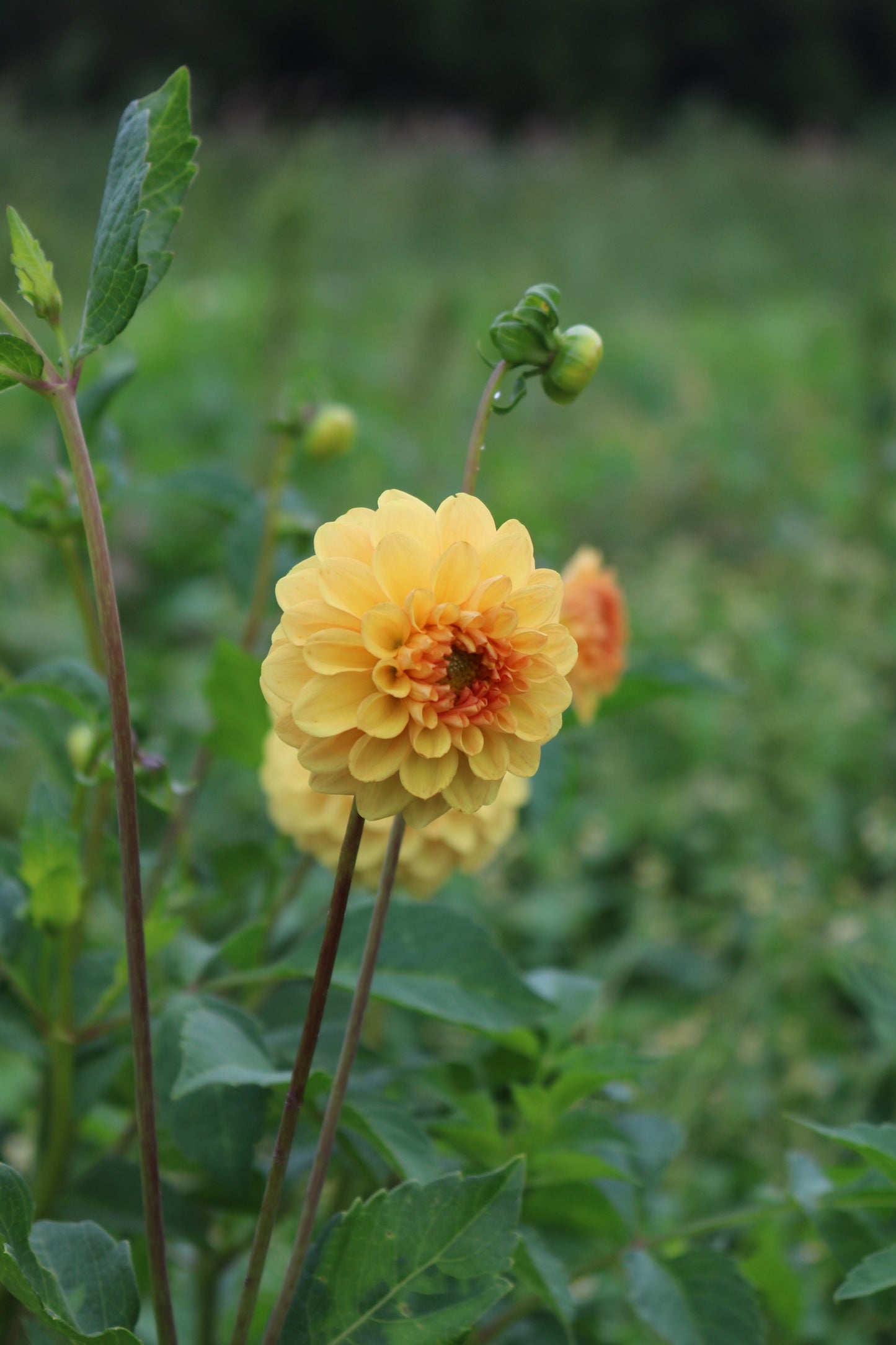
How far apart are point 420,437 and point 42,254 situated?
255 cm

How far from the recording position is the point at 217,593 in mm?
2244

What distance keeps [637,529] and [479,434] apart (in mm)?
2434

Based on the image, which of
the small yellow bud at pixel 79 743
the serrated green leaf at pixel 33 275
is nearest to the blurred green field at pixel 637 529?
the small yellow bud at pixel 79 743

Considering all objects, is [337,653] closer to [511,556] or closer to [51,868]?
[511,556]

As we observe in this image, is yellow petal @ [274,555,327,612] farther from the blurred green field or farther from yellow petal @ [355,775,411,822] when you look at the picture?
the blurred green field

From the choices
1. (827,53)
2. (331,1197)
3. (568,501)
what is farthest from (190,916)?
(827,53)

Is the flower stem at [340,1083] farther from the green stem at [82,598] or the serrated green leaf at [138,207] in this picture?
the green stem at [82,598]

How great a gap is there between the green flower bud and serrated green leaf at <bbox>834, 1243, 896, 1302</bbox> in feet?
1.18

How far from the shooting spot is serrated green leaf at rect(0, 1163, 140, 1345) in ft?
1.43

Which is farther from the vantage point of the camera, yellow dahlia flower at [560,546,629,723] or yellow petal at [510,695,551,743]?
yellow dahlia flower at [560,546,629,723]

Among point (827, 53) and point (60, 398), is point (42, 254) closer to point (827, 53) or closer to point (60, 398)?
point (60, 398)

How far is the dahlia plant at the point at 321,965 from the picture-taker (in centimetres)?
42

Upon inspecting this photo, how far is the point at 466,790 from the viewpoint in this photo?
16.7 inches

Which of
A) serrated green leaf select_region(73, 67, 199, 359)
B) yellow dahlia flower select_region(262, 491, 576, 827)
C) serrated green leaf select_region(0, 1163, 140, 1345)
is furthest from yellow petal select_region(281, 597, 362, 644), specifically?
serrated green leaf select_region(0, 1163, 140, 1345)
